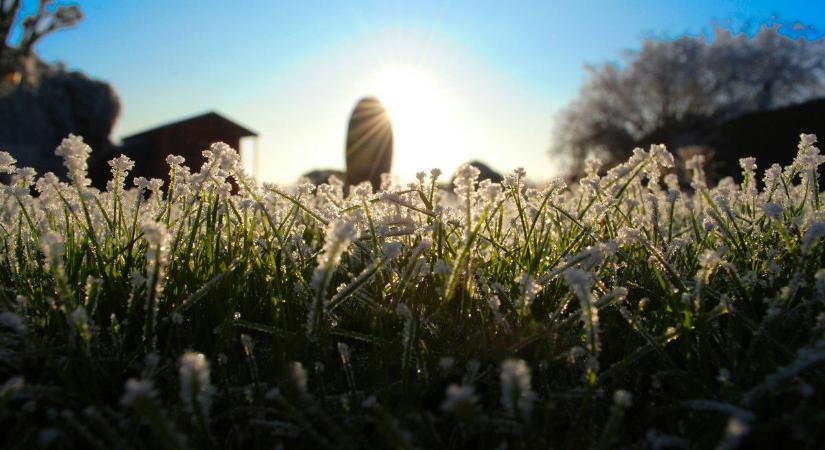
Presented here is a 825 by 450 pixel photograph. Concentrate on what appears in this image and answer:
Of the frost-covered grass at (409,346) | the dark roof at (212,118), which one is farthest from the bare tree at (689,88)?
the frost-covered grass at (409,346)

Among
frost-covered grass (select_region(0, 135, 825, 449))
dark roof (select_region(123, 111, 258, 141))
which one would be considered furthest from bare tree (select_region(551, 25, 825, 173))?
frost-covered grass (select_region(0, 135, 825, 449))

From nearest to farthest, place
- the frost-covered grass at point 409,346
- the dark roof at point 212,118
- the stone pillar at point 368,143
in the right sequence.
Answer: the frost-covered grass at point 409,346
the stone pillar at point 368,143
the dark roof at point 212,118

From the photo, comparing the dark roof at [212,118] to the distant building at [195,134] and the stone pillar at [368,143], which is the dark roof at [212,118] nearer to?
the distant building at [195,134]

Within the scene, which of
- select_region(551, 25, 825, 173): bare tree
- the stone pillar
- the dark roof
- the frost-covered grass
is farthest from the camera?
select_region(551, 25, 825, 173): bare tree

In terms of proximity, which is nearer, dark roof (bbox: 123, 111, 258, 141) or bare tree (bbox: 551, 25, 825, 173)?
dark roof (bbox: 123, 111, 258, 141)

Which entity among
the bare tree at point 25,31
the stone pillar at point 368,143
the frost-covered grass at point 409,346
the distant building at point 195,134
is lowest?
the frost-covered grass at point 409,346

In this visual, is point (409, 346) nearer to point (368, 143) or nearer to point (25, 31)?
point (368, 143)

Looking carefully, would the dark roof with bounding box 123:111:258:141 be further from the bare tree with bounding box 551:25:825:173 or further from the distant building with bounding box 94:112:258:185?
the bare tree with bounding box 551:25:825:173
